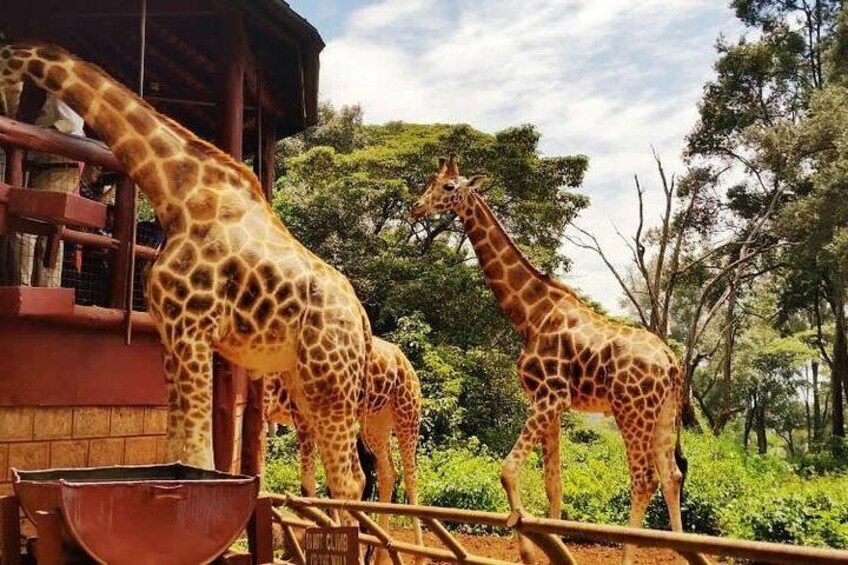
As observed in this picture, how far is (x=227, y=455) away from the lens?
22.1ft

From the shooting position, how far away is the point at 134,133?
5570 mm

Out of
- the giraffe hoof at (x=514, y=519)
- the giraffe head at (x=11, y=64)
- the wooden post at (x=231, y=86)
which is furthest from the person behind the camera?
the wooden post at (x=231, y=86)

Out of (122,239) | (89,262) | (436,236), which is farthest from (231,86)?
(436,236)

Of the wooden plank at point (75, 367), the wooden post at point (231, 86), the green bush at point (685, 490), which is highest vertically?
the wooden post at point (231, 86)

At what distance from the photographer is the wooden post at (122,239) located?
6223mm

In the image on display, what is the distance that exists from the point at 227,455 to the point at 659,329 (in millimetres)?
11532

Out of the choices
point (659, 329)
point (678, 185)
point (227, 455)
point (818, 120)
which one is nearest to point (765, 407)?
point (678, 185)

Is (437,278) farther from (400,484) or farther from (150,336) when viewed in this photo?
(150,336)

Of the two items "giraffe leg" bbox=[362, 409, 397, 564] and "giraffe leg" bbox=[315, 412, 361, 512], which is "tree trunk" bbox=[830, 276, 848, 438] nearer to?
"giraffe leg" bbox=[362, 409, 397, 564]

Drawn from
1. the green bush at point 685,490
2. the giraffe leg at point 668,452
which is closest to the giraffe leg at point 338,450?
the giraffe leg at point 668,452

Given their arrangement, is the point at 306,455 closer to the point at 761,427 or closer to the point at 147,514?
the point at 147,514

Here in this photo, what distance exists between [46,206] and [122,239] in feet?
3.38

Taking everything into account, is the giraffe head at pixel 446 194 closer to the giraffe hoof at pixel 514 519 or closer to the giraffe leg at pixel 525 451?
the giraffe leg at pixel 525 451

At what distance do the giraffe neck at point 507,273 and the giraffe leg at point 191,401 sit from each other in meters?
3.68
